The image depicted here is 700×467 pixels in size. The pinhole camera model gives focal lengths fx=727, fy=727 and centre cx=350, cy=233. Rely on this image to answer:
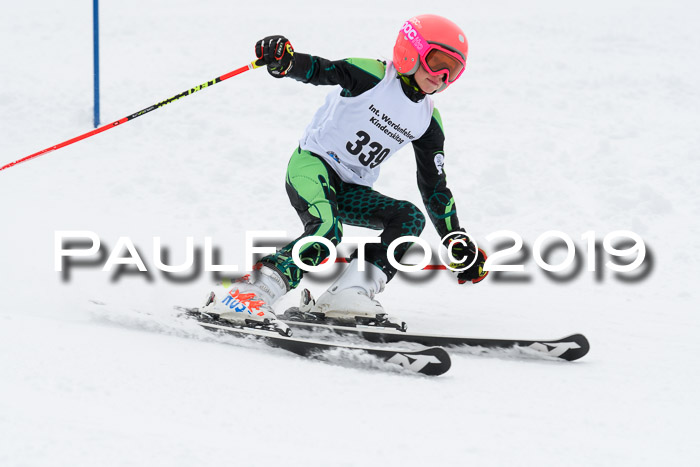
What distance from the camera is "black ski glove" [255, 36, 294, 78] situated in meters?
3.43

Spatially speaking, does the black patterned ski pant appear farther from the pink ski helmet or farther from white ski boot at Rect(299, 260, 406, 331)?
the pink ski helmet

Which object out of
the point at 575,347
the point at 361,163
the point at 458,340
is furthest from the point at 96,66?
the point at 575,347

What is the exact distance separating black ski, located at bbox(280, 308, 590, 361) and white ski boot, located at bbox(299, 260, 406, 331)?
0.05 metres

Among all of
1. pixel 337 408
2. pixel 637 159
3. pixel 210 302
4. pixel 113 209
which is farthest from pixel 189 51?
pixel 337 408

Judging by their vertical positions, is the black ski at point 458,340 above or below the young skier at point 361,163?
below

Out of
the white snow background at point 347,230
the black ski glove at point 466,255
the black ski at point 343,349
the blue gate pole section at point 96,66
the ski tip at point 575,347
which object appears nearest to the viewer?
the white snow background at point 347,230

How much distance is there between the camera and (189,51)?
9.56m

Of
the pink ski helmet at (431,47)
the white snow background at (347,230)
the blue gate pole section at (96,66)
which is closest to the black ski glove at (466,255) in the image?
the white snow background at (347,230)

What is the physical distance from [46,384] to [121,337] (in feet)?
2.60

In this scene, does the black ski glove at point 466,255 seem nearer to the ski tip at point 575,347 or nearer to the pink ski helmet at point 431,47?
the ski tip at point 575,347

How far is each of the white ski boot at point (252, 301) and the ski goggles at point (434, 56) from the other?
128cm

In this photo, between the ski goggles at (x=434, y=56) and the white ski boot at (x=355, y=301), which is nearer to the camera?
the ski goggles at (x=434, y=56)

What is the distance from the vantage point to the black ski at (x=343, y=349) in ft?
9.68

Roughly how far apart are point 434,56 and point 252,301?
4.90 ft
